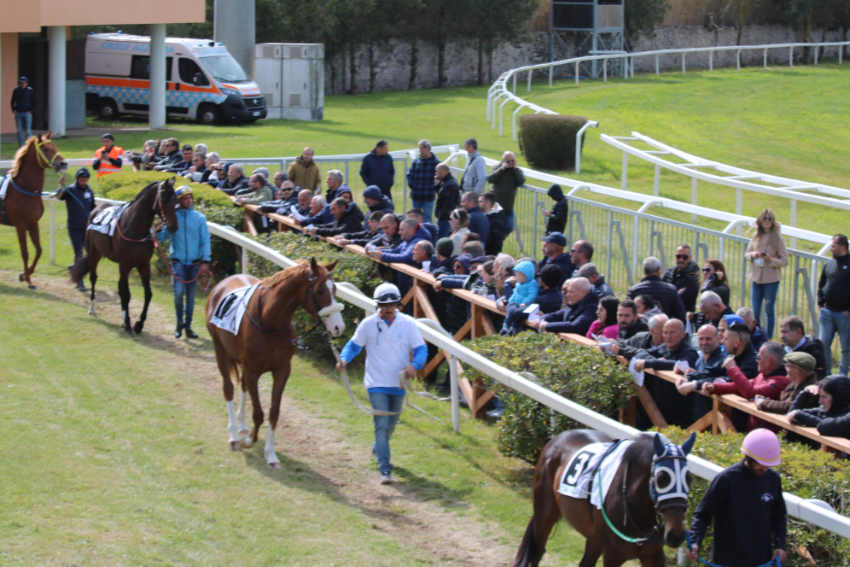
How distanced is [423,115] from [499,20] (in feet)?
44.1

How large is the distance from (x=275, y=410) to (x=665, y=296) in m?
3.49

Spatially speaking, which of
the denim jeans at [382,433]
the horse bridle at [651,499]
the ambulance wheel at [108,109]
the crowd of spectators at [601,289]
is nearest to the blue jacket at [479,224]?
the crowd of spectators at [601,289]

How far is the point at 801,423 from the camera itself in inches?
271

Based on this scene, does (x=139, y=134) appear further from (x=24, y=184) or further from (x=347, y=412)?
(x=347, y=412)

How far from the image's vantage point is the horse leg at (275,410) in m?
8.37

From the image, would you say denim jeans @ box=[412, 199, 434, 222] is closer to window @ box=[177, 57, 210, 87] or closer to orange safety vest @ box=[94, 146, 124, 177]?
orange safety vest @ box=[94, 146, 124, 177]

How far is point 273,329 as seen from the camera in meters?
8.52

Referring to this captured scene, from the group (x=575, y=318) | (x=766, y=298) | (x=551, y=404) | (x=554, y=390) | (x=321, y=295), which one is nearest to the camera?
(x=551, y=404)

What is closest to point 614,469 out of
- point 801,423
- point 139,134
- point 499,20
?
point 801,423

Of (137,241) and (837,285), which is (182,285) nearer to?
(137,241)

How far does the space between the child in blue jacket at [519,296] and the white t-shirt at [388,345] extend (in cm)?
152

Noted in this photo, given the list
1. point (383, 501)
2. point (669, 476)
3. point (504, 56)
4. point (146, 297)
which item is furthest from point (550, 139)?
point (504, 56)

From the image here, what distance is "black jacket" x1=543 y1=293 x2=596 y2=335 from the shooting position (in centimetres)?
907

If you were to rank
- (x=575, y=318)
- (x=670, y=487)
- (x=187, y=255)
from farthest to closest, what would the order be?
(x=187, y=255), (x=575, y=318), (x=670, y=487)
